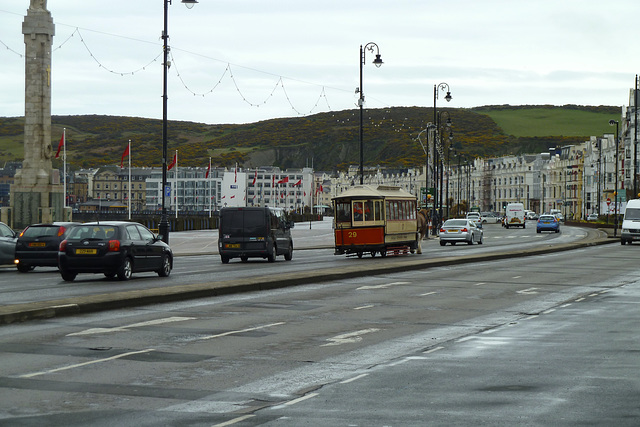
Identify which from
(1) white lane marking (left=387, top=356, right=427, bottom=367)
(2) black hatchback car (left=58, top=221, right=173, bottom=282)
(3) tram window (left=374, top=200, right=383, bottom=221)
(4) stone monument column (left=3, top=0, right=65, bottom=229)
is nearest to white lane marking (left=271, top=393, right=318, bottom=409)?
(1) white lane marking (left=387, top=356, right=427, bottom=367)

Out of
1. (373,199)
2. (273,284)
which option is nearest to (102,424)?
(273,284)

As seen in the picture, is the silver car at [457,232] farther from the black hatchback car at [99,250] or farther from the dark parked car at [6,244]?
the black hatchback car at [99,250]

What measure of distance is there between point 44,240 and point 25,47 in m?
34.1

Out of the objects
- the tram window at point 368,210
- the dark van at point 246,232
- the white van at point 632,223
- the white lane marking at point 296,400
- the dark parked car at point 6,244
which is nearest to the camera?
the white lane marking at point 296,400

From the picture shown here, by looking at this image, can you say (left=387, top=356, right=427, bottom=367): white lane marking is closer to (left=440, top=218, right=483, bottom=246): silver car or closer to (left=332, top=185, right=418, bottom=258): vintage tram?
(left=332, top=185, right=418, bottom=258): vintage tram

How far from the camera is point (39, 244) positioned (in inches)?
1172

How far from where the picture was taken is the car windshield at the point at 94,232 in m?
24.7

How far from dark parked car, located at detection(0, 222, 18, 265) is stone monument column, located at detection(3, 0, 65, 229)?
99.4 feet

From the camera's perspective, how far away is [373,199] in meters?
40.4

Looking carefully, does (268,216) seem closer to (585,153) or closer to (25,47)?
(25,47)

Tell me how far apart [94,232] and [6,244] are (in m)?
7.55

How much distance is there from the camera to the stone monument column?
197 feet

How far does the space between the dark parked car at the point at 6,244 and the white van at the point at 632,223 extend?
3870 cm

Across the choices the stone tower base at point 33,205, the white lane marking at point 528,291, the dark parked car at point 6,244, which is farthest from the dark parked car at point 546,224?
the white lane marking at point 528,291
